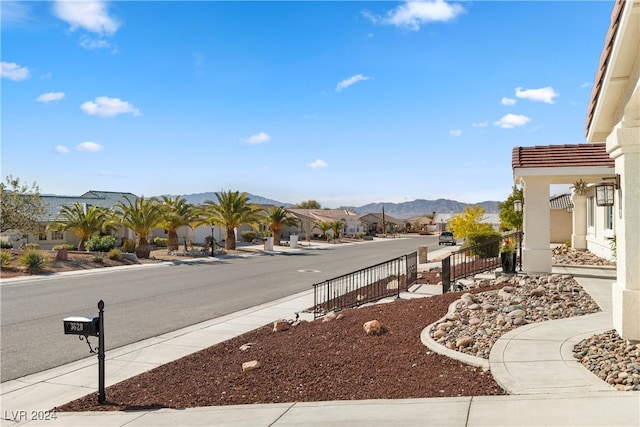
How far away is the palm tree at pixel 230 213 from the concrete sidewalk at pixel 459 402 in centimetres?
3606

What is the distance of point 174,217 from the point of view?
38844 millimetres

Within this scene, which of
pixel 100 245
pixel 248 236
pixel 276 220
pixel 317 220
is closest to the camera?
pixel 100 245

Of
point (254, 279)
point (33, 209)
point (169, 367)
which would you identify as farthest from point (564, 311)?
point (33, 209)

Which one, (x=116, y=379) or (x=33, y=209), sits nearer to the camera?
(x=116, y=379)

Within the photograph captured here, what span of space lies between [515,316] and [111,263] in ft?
86.9

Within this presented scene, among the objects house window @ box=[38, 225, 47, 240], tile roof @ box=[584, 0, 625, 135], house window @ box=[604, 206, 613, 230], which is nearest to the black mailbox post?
tile roof @ box=[584, 0, 625, 135]

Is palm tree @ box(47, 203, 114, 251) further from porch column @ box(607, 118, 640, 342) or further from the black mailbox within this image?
porch column @ box(607, 118, 640, 342)

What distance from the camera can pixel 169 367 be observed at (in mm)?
8875

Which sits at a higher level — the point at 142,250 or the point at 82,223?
the point at 82,223

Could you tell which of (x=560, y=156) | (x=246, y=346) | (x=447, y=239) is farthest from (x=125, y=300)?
(x=447, y=239)

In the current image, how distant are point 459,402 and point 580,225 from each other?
22.5 meters

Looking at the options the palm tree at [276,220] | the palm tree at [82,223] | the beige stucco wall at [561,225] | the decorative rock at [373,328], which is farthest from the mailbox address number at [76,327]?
the palm tree at [276,220]

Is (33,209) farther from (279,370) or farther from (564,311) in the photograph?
(564,311)

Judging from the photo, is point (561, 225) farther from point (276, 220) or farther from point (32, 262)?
point (32, 262)
